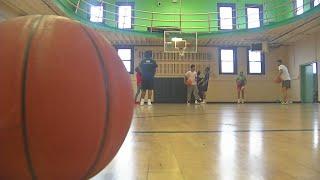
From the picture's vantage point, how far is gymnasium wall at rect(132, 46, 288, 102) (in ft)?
57.7

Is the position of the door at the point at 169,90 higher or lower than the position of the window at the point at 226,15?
lower

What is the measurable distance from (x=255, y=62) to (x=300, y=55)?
2165mm

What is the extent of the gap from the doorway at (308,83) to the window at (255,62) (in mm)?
1929

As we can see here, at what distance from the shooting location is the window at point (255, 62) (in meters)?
18.0

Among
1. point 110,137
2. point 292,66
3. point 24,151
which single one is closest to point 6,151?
point 24,151

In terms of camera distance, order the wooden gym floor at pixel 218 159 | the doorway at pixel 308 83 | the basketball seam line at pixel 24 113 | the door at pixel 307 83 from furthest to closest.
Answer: the door at pixel 307 83
the doorway at pixel 308 83
the wooden gym floor at pixel 218 159
the basketball seam line at pixel 24 113

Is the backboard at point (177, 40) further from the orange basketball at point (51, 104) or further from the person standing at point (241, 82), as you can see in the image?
the orange basketball at point (51, 104)

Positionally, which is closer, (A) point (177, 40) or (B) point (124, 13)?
(A) point (177, 40)

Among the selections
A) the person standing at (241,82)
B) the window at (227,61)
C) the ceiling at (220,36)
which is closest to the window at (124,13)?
the ceiling at (220,36)

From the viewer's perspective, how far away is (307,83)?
16812mm

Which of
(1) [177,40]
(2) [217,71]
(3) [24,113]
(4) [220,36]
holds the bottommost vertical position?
(3) [24,113]

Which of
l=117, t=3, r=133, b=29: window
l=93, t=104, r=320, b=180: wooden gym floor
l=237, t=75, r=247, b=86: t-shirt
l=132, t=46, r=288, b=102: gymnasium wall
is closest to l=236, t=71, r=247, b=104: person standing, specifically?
l=237, t=75, r=247, b=86: t-shirt

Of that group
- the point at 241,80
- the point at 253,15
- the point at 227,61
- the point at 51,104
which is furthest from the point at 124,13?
the point at 51,104

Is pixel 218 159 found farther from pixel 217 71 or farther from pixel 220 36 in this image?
pixel 217 71
